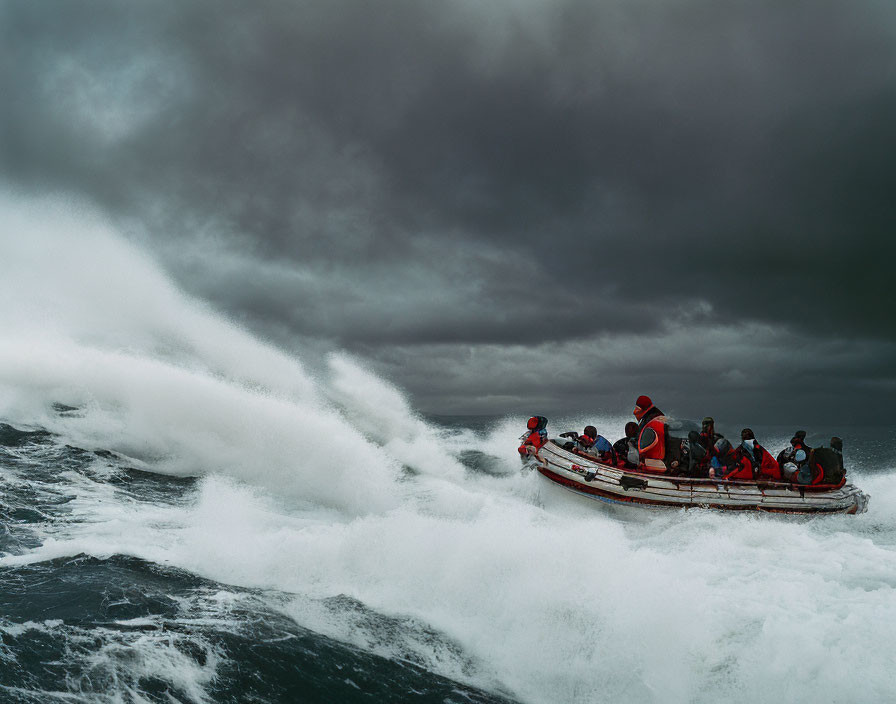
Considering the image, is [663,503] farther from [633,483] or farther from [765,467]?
[765,467]

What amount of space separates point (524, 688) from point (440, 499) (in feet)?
37.0

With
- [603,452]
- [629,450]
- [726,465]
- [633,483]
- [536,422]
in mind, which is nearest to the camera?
[633,483]

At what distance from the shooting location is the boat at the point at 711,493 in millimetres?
15883

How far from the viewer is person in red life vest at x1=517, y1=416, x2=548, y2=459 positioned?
19.0m

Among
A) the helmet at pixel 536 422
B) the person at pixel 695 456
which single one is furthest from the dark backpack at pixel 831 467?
the helmet at pixel 536 422

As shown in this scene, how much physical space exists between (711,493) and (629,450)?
8.66 ft

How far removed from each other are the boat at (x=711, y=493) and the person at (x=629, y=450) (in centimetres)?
63

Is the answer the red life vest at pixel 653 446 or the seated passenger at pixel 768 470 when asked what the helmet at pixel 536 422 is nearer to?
the red life vest at pixel 653 446

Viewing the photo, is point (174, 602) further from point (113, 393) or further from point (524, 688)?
point (113, 393)

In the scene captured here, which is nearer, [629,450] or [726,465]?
[726,465]

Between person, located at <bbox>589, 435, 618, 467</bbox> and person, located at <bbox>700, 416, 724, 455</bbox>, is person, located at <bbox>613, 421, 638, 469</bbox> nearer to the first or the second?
person, located at <bbox>589, 435, 618, 467</bbox>

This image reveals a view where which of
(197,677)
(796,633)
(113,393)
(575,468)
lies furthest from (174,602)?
(113,393)

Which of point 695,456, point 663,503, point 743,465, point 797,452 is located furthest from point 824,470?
point 663,503

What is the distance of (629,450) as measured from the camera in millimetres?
17594
